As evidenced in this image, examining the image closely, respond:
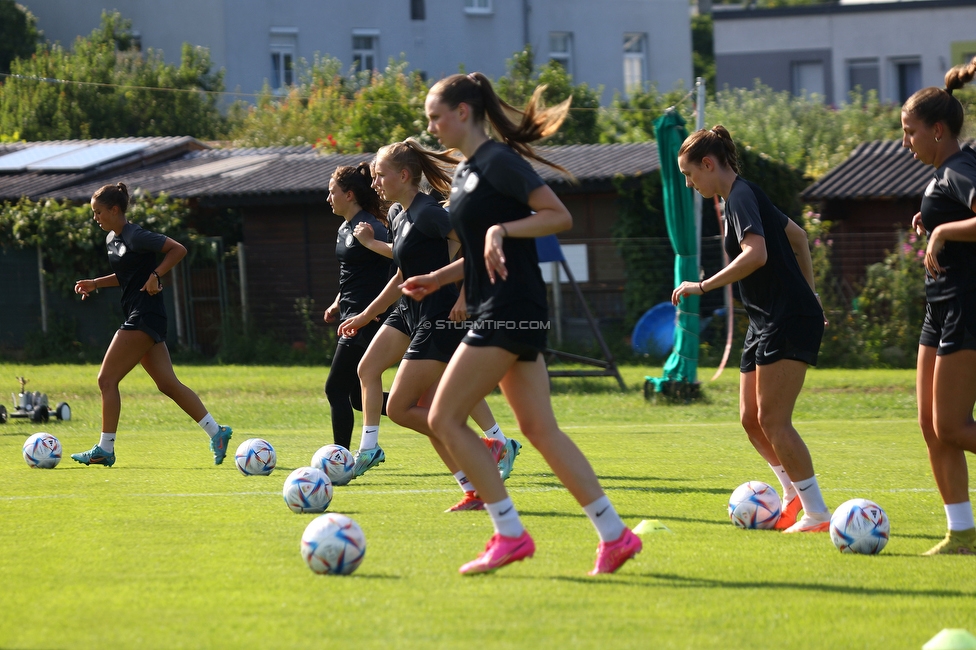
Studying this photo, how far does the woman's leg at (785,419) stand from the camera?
619 cm

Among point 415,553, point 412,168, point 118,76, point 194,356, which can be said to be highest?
point 118,76

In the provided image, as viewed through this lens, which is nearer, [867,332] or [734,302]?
[867,332]

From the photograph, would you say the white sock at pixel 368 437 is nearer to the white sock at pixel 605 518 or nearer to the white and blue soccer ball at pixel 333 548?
the white and blue soccer ball at pixel 333 548

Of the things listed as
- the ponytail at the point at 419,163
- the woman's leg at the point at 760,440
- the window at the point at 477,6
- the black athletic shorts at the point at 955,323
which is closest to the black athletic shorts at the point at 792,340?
the woman's leg at the point at 760,440

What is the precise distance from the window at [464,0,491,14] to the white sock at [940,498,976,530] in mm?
40605

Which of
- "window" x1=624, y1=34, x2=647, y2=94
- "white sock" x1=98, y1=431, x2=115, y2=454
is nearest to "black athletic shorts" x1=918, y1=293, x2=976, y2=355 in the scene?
"white sock" x1=98, y1=431, x2=115, y2=454

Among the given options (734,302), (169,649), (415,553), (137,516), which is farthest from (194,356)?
(169,649)

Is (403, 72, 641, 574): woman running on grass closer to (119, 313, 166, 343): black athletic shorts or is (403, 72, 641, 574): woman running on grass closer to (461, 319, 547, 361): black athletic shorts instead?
(461, 319, 547, 361): black athletic shorts

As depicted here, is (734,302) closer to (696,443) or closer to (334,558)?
(696,443)

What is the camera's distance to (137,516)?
6.95 meters

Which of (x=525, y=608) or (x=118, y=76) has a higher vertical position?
(x=118, y=76)

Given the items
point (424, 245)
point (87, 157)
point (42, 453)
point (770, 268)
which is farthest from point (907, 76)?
point (770, 268)

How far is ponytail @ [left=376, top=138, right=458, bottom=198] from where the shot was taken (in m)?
6.93

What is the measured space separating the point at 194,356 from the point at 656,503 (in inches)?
629
